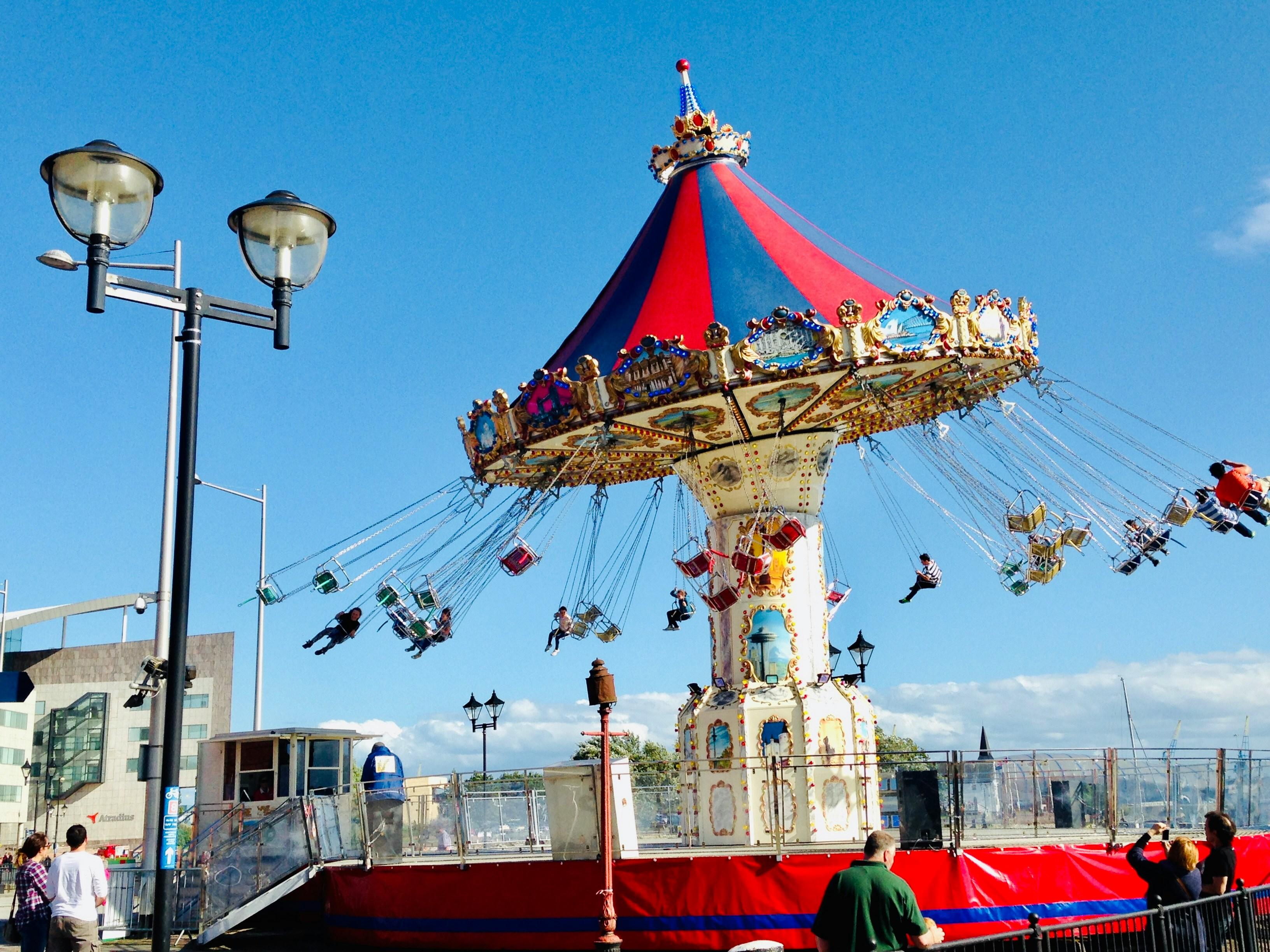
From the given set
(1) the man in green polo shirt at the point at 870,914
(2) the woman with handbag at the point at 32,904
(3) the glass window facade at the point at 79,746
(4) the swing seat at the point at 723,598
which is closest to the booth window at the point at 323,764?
(4) the swing seat at the point at 723,598

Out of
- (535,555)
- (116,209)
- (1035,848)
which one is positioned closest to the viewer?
(116,209)

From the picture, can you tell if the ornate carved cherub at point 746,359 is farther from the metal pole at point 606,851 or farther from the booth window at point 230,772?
the booth window at point 230,772

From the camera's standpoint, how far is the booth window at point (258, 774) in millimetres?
21000

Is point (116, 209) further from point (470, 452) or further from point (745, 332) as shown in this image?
point (470, 452)

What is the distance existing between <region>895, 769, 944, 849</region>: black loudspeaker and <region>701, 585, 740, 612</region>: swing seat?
4906 millimetres

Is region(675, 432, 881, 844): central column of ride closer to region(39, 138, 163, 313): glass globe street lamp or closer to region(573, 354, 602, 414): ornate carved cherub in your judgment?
region(573, 354, 602, 414): ornate carved cherub

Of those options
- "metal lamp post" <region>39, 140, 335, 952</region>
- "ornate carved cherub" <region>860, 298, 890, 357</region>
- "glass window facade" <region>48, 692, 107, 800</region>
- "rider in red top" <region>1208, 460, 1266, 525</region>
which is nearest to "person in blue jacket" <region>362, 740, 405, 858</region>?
"metal lamp post" <region>39, 140, 335, 952</region>

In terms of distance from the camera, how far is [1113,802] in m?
14.8

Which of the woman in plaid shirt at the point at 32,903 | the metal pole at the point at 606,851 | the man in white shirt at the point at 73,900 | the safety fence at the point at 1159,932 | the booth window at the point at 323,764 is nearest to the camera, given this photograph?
the safety fence at the point at 1159,932

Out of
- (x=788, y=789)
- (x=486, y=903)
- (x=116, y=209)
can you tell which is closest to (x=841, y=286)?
(x=788, y=789)

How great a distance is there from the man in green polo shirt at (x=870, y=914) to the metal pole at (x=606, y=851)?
6.24 m

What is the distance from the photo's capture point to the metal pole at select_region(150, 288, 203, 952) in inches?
300

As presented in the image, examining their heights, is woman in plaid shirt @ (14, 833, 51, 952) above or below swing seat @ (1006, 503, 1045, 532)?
below

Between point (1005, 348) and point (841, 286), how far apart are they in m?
2.54
